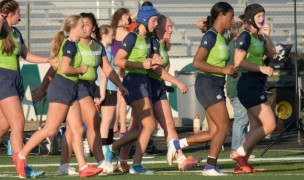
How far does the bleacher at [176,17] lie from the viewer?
2891 centimetres

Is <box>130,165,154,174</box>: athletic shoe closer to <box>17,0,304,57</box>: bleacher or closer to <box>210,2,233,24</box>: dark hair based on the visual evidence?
<box>210,2,233,24</box>: dark hair

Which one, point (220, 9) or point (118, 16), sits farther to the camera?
point (118, 16)

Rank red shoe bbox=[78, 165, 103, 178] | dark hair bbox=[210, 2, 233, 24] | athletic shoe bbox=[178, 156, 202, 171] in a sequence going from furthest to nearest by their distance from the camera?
athletic shoe bbox=[178, 156, 202, 171]
dark hair bbox=[210, 2, 233, 24]
red shoe bbox=[78, 165, 103, 178]

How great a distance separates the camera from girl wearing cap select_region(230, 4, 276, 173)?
589 inches

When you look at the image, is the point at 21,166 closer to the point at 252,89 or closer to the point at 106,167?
the point at 106,167

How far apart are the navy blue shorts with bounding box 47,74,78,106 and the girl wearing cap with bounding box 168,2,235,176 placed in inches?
57.5

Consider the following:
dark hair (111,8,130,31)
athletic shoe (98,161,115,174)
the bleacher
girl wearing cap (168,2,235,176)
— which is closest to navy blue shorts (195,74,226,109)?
girl wearing cap (168,2,235,176)

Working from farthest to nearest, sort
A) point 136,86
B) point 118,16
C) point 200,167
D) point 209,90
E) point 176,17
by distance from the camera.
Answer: point 176,17 → point 118,16 → point 200,167 → point 136,86 → point 209,90

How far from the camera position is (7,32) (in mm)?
14727

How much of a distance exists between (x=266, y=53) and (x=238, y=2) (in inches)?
571

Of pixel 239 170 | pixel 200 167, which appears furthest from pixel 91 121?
pixel 200 167

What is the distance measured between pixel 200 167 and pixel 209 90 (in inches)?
86.1

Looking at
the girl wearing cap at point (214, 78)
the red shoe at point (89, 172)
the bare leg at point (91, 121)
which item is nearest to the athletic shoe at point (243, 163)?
the girl wearing cap at point (214, 78)

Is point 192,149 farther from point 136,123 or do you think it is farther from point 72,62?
point 72,62
